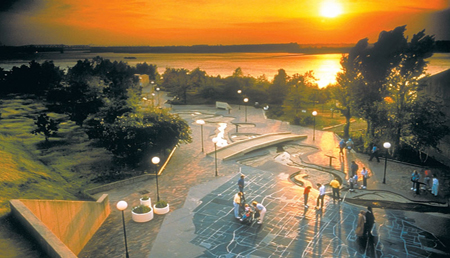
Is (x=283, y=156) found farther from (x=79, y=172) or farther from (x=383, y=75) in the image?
(x=79, y=172)

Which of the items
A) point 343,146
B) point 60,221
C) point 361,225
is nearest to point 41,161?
point 60,221

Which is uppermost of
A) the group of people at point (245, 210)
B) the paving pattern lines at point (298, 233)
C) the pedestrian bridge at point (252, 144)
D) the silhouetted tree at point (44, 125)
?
the silhouetted tree at point (44, 125)

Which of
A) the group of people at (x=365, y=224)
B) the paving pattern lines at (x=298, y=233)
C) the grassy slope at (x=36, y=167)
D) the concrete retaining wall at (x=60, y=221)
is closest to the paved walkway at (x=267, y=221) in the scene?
the paving pattern lines at (x=298, y=233)

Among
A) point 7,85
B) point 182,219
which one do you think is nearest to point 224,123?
point 182,219

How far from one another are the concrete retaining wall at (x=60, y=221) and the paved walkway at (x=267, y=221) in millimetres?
572

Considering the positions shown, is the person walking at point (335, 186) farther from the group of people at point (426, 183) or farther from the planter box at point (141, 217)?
the planter box at point (141, 217)

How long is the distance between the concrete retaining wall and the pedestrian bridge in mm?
11223

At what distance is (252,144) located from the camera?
26578 millimetres

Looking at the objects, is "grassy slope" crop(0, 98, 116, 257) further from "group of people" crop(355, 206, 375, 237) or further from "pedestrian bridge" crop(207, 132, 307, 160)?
"group of people" crop(355, 206, 375, 237)

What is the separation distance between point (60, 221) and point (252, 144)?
17.4 meters

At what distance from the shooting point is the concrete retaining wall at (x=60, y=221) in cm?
912

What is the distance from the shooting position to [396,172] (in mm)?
21219

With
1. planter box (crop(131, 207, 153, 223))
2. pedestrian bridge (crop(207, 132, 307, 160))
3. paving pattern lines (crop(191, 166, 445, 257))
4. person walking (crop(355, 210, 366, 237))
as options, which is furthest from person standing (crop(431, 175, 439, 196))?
planter box (crop(131, 207, 153, 223))

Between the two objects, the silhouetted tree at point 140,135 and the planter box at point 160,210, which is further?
the silhouetted tree at point 140,135
